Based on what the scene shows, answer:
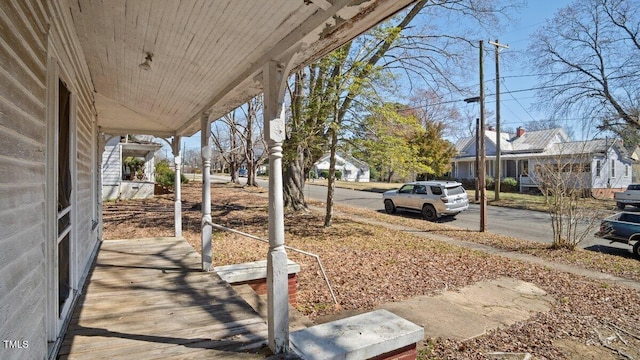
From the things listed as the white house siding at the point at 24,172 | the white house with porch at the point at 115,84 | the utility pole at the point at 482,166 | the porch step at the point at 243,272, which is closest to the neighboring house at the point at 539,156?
the utility pole at the point at 482,166

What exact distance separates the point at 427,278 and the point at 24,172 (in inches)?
224

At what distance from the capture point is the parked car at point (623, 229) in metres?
8.41

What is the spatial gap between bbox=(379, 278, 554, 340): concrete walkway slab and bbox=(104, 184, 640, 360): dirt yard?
0.16m

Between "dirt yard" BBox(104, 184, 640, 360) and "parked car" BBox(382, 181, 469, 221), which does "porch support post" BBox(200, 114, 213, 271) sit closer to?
"dirt yard" BBox(104, 184, 640, 360)

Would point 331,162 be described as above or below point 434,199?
above

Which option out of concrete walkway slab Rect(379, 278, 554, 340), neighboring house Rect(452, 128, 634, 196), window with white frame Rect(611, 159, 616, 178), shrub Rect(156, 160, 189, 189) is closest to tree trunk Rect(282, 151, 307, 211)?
concrete walkway slab Rect(379, 278, 554, 340)

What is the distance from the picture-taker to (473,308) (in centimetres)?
492

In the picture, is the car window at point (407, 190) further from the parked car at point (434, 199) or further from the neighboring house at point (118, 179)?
the neighboring house at point (118, 179)

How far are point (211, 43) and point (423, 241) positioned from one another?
25.5 ft

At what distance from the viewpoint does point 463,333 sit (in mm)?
4156

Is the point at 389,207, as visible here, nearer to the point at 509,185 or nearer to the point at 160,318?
the point at 160,318

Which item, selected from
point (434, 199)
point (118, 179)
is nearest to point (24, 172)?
point (434, 199)

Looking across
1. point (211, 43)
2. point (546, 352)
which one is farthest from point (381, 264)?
point (211, 43)

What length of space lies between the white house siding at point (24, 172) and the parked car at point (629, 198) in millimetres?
21709
